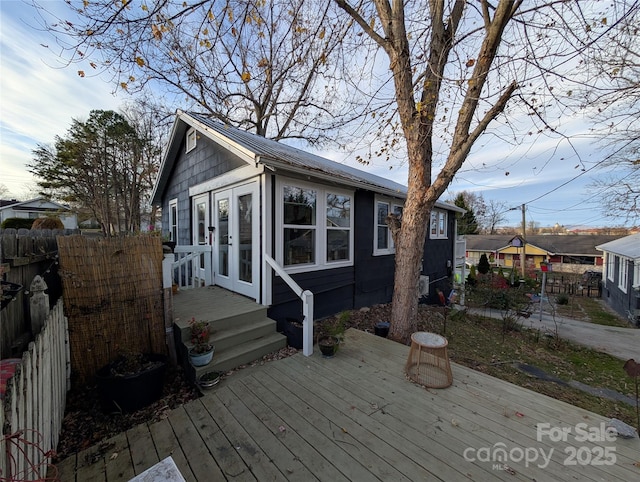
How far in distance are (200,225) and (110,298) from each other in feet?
12.0

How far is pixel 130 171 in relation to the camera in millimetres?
15234

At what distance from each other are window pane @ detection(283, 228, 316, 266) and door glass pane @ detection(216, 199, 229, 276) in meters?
1.51

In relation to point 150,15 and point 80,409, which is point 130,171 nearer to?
point 150,15

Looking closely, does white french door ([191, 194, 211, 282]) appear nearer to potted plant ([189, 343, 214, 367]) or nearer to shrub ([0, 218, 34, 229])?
potted plant ([189, 343, 214, 367])

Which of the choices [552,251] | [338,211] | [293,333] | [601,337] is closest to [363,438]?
[293,333]

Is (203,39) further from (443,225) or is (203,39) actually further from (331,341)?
(443,225)

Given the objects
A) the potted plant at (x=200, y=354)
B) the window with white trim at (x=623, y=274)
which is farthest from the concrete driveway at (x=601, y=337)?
the potted plant at (x=200, y=354)

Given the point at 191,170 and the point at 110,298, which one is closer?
the point at 110,298

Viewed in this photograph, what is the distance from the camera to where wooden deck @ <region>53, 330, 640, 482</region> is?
188 centimetres

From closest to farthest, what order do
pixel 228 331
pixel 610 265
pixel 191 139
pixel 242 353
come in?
pixel 242 353 < pixel 228 331 < pixel 191 139 < pixel 610 265

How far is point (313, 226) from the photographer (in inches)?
207

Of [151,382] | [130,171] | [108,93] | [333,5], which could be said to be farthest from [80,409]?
[130,171]

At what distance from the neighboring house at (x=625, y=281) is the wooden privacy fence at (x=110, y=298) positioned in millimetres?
18517

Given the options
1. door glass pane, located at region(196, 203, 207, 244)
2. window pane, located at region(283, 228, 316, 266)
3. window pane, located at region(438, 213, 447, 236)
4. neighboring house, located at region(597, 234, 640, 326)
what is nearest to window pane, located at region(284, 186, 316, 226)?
window pane, located at region(283, 228, 316, 266)
